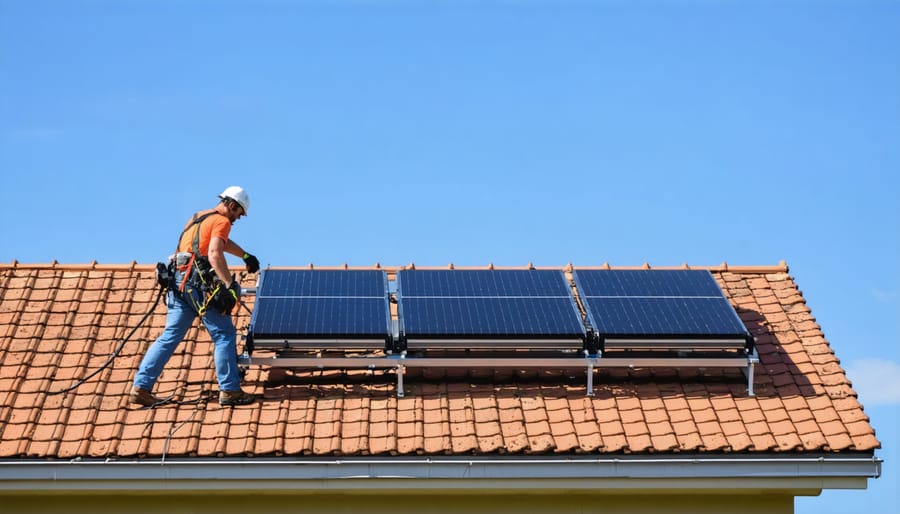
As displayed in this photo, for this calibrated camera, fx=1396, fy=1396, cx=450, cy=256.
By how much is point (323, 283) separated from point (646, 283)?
3.69 m

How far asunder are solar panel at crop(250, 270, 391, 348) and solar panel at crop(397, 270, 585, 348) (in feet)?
0.98

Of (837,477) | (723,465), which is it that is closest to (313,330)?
(723,465)

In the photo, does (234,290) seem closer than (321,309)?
Yes

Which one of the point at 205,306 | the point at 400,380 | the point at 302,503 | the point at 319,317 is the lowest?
the point at 302,503

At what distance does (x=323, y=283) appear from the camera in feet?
51.0

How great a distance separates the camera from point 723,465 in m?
13.2

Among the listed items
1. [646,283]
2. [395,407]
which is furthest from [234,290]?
[646,283]

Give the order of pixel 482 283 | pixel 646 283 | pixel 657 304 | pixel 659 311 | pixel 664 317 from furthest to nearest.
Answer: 1. pixel 646 283
2. pixel 482 283
3. pixel 657 304
4. pixel 659 311
5. pixel 664 317

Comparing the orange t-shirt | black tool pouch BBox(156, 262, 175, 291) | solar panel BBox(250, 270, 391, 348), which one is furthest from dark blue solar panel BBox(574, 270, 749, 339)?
black tool pouch BBox(156, 262, 175, 291)

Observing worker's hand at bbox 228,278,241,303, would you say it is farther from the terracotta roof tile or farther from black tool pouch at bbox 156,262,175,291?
the terracotta roof tile

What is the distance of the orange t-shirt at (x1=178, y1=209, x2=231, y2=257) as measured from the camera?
46.5 ft

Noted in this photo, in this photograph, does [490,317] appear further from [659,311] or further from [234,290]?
[234,290]

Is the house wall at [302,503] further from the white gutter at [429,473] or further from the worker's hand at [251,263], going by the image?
the worker's hand at [251,263]

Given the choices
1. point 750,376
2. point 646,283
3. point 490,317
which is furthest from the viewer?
point 646,283
